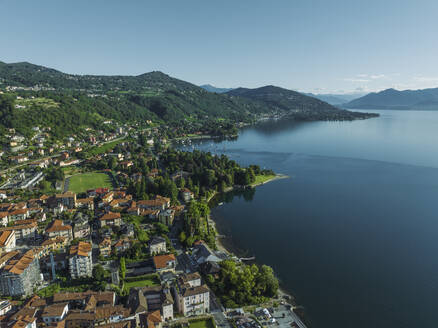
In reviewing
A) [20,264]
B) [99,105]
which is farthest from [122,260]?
[99,105]

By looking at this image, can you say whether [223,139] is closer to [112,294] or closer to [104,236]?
[104,236]

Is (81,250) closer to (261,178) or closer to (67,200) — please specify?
(67,200)

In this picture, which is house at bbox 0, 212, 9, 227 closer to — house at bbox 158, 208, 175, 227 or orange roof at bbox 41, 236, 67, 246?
orange roof at bbox 41, 236, 67, 246

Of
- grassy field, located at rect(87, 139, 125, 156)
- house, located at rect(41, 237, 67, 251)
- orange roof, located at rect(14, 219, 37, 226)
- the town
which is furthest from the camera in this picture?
grassy field, located at rect(87, 139, 125, 156)

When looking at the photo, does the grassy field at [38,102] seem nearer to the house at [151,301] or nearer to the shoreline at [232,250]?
the shoreline at [232,250]

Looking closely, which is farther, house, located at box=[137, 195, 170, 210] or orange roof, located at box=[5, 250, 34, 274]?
house, located at box=[137, 195, 170, 210]

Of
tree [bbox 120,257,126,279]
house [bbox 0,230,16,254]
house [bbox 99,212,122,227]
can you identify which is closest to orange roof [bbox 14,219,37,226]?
house [bbox 0,230,16,254]

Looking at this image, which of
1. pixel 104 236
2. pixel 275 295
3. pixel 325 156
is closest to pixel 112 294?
pixel 104 236
